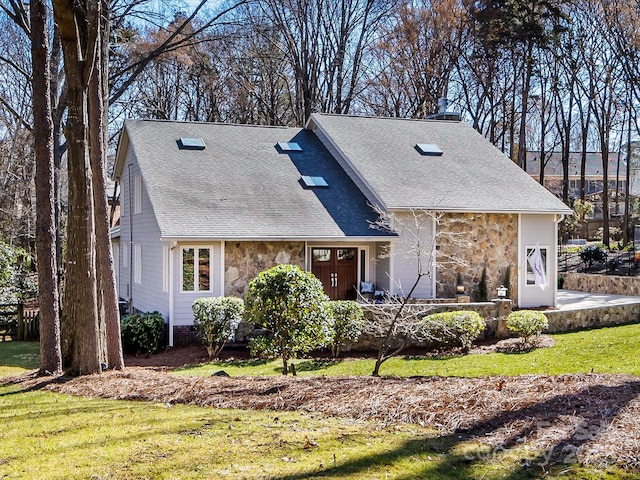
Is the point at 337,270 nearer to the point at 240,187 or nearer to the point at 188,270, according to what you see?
the point at 240,187

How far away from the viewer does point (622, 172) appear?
6216 centimetres

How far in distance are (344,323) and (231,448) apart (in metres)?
9.36

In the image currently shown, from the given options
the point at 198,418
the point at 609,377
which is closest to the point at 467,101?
the point at 609,377

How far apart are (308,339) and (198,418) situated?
5803 millimetres

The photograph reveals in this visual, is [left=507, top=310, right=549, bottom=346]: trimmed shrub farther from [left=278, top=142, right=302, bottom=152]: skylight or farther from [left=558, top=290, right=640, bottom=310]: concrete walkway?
[left=278, top=142, right=302, bottom=152]: skylight

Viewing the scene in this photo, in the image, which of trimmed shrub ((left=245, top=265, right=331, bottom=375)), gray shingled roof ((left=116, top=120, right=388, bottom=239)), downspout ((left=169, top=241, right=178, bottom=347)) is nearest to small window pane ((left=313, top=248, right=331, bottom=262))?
gray shingled roof ((left=116, top=120, right=388, bottom=239))

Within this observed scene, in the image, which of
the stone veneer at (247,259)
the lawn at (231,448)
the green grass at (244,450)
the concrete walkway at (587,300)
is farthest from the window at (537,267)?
the green grass at (244,450)

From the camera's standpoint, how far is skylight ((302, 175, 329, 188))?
19609 mm

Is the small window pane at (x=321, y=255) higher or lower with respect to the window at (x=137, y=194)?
lower

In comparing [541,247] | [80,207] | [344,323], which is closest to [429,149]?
[541,247]

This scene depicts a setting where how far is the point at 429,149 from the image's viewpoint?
72.7 ft

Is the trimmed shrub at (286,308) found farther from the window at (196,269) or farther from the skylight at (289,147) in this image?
the skylight at (289,147)

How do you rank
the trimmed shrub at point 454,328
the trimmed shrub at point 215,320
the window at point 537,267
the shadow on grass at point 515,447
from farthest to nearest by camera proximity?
the window at point 537,267
the trimmed shrub at point 215,320
the trimmed shrub at point 454,328
the shadow on grass at point 515,447

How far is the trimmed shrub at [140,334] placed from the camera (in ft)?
51.0
